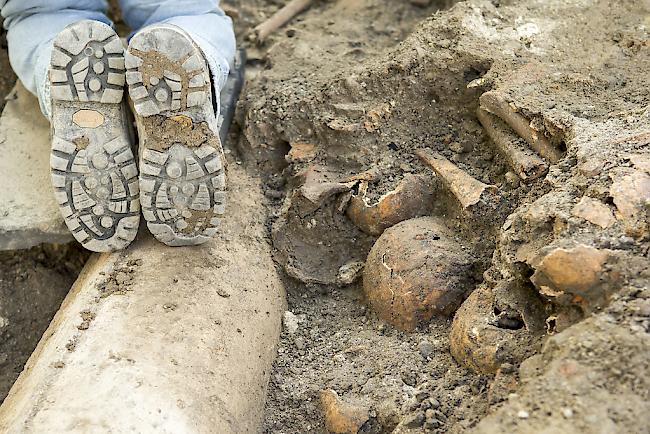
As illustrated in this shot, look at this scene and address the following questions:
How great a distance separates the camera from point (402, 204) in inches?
67.7

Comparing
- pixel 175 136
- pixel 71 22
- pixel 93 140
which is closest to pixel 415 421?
pixel 175 136

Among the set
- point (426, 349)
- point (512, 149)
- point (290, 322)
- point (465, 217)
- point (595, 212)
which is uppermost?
point (595, 212)

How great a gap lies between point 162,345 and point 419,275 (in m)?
0.53

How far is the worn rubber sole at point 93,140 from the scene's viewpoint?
1494 millimetres

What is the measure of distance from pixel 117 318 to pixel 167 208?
0.25 m

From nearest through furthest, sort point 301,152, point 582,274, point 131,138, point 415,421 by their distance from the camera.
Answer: point 582,274
point 415,421
point 131,138
point 301,152

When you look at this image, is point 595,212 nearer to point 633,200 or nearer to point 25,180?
point 633,200

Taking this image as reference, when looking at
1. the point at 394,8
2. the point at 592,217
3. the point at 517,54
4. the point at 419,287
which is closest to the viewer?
the point at 592,217

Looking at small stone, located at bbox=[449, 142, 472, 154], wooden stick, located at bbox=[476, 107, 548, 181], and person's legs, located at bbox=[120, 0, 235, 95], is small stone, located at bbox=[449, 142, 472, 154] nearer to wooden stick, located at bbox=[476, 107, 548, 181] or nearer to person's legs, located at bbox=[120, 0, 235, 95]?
wooden stick, located at bbox=[476, 107, 548, 181]

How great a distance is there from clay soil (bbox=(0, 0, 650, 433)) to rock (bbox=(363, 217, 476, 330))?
0.02 metres

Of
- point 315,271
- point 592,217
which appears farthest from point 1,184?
point 592,217

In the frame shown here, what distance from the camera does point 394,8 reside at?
242 cm

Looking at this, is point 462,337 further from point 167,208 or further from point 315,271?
point 167,208

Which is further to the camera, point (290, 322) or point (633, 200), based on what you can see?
point (290, 322)
